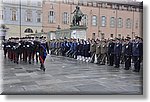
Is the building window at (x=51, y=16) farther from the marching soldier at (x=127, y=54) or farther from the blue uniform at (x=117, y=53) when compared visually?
the blue uniform at (x=117, y=53)

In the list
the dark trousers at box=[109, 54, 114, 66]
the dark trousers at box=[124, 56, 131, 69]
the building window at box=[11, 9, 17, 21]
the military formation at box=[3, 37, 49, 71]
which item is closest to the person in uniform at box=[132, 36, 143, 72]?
the dark trousers at box=[124, 56, 131, 69]

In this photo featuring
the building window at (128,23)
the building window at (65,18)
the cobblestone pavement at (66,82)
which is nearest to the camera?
the cobblestone pavement at (66,82)

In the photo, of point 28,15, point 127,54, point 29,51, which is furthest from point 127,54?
point 28,15

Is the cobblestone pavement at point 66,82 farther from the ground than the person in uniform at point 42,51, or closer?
closer

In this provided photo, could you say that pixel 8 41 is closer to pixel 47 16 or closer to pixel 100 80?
Answer: pixel 47 16

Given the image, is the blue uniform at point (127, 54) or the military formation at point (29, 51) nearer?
the military formation at point (29, 51)

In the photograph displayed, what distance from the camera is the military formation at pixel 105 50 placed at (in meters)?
4.87

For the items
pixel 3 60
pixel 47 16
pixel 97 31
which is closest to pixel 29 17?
pixel 47 16

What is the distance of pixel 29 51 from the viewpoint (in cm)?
518

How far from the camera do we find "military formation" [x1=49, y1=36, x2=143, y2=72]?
4867mm

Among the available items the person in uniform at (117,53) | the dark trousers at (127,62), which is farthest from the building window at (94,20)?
the person in uniform at (117,53)

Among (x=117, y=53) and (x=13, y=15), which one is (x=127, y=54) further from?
(x=13, y=15)

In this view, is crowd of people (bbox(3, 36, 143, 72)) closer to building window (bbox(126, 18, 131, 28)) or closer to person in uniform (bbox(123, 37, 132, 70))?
person in uniform (bbox(123, 37, 132, 70))

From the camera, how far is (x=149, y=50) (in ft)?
12.6
